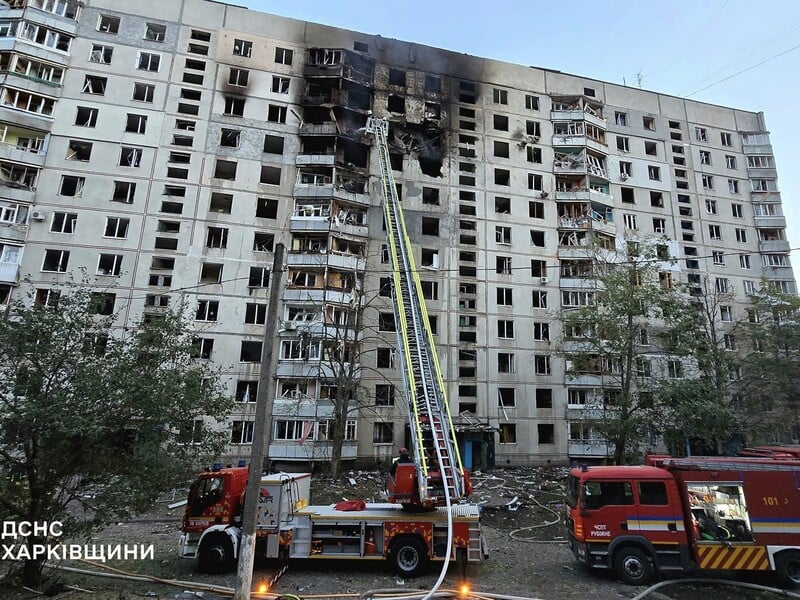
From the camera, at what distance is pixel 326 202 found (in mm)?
33125

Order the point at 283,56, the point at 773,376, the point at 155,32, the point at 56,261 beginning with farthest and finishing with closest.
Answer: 1. the point at 283,56
2. the point at 155,32
3. the point at 56,261
4. the point at 773,376

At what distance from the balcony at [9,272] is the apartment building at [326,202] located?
14 centimetres

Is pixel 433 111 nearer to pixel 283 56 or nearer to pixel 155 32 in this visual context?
pixel 283 56

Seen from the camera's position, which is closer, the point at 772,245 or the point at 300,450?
the point at 300,450

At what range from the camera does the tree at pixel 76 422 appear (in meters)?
9.64

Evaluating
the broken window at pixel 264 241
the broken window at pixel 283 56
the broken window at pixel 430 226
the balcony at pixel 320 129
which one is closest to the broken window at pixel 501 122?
the broken window at pixel 430 226

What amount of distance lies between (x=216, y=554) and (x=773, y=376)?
111 feet

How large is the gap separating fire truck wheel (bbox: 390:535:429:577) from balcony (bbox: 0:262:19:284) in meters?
29.6

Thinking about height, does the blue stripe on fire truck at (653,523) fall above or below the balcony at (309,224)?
below

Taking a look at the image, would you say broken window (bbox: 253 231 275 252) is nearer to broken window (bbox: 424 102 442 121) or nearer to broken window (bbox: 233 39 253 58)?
broken window (bbox: 233 39 253 58)

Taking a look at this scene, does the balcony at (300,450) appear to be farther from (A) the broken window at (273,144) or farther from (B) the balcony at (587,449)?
(A) the broken window at (273,144)

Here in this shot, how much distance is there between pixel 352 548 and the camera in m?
12.1

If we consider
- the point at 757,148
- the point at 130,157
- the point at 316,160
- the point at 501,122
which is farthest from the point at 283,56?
the point at 757,148

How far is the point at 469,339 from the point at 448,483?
73.0 feet
